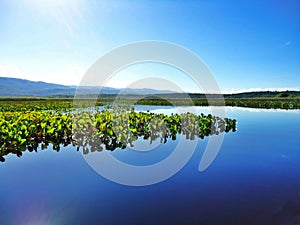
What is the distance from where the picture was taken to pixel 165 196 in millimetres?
4617

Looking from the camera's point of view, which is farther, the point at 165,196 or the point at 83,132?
the point at 83,132

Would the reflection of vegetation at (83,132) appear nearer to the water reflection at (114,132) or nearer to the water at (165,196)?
the water reflection at (114,132)

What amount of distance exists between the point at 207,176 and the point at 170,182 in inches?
35.4

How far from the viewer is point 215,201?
4.33 meters

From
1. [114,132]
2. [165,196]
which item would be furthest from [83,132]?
[165,196]

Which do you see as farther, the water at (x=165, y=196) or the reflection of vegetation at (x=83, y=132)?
the reflection of vegetation at (x=83, y=132)

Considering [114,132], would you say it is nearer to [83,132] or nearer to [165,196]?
[83,132]

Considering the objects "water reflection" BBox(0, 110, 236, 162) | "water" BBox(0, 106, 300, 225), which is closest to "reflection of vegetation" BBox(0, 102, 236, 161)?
"water reflection" BBox(0, 110, 236, 162)

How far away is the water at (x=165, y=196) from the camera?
148 inches

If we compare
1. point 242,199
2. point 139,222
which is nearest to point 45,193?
point 139,222

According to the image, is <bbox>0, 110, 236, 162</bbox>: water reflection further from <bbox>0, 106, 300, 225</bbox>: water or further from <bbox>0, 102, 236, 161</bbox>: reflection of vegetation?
<bbox>0, 106, 300, 225</bbox>: water

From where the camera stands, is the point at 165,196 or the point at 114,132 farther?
the point at 114,132

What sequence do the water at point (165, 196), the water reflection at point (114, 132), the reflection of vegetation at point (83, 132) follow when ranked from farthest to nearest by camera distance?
1. the water reflection at point (114, 132)
2. the reflection of vegetation at point (83, 132)
3. the water at point (165, 196)

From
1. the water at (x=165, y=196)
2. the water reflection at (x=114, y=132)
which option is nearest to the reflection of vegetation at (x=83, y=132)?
the water reflection at (x=114, y=132)
